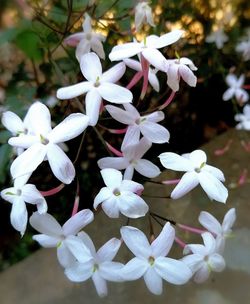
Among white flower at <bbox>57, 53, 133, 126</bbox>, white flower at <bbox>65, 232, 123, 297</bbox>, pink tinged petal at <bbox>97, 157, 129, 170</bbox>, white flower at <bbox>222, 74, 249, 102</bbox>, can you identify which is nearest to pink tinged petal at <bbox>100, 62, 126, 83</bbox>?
white flower at <bbox>57, 53, 133, 126</bbox>

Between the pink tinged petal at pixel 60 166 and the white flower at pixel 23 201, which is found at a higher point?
the pink tinged petal at pixel 60 166

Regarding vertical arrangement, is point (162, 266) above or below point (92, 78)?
below

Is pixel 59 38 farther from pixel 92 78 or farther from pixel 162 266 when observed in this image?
pixel 162 266

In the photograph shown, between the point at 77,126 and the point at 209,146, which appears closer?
the point at 77,126

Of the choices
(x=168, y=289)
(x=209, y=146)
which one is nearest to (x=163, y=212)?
(x=168, y=289)

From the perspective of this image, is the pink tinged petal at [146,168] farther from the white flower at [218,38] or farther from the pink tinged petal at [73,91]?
the white flower at [218,38]

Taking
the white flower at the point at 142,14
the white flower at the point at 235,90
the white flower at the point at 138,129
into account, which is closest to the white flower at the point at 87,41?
the white flower at the point at 142,14
